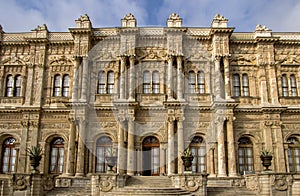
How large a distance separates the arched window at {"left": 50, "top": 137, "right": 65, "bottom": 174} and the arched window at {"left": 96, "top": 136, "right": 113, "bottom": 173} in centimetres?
242

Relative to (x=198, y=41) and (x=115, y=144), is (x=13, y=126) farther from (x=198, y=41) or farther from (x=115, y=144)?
(x=198, y=41)

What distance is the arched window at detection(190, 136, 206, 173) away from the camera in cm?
2198

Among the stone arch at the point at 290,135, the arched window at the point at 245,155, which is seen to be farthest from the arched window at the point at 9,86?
the stone arch at the point at 290,135

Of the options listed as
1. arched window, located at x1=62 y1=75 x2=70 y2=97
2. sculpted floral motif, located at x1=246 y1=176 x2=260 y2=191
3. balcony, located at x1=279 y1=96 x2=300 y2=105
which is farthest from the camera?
arched window, located at x1=62 y1=75 x2=70 y2=97

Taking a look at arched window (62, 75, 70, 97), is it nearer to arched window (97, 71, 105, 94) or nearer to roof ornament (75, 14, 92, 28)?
arched window (97, 71, 105, 94)

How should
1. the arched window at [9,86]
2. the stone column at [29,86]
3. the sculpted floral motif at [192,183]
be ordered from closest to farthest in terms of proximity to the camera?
the sculpted floral motif at [192,183], the stone column at [29,86], the arched window at [9,86]

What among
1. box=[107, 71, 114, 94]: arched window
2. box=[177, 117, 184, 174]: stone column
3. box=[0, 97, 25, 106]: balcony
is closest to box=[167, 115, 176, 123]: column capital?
box=[177, 117, 184, 174]: stone column

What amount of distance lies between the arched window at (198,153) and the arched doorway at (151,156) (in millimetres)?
2364

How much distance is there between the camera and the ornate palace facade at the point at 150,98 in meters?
21.8

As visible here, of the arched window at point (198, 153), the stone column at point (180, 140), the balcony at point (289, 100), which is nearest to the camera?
the stone column at point (180, 140)

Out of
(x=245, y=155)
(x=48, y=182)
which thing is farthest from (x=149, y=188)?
(x=245, y=155)

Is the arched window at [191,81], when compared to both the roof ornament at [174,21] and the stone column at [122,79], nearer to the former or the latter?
the roof ornament at [174,21]

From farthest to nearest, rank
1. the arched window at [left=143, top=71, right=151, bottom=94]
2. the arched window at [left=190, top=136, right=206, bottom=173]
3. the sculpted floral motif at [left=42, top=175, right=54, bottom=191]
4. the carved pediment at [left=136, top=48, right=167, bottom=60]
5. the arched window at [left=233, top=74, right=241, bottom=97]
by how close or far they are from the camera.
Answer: the carved pediment at [left=136, top=48, right=167, bottom=60], the arched window at [left=233, top=74, right=241, bottom=97], the arched window at [left=143, top=71, right=151, bottom=94], the arched window at [left=190, top=136, right=206, bottom=173], the sculpted floral motif at [left=42, top=175, right=54, bottom=191]

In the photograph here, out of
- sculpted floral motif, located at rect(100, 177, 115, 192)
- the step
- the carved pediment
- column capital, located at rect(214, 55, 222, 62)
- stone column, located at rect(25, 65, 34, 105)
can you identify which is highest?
the carved pediment
